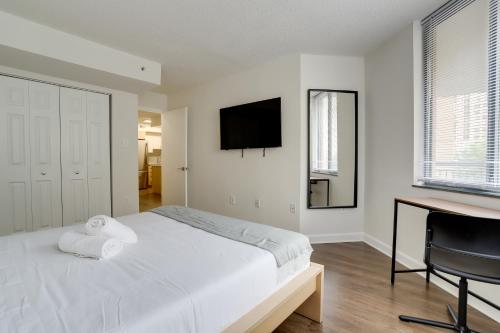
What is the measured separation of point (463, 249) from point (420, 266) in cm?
113

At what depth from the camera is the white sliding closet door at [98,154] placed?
3.46 m

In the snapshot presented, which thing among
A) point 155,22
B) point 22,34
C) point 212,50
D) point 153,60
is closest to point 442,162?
point 212,50

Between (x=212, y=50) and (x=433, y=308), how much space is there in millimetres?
3328

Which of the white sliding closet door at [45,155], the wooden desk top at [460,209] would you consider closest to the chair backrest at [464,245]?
the wooden desk top at [460,209]

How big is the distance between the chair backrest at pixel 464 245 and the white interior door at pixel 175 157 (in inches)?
148

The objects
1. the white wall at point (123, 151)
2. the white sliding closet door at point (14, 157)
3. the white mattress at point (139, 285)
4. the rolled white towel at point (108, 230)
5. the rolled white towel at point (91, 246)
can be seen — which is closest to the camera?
the white mattress at point (139, 285)

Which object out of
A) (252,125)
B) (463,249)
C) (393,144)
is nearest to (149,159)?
(252,125)

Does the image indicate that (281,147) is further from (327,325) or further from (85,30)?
(85,30)

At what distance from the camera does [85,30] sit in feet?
8.41

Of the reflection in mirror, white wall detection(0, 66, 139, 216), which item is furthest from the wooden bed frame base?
white wall detection(0, 66, 139, 216)

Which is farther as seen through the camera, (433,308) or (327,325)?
(433,308)

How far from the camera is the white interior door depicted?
4.46 metres

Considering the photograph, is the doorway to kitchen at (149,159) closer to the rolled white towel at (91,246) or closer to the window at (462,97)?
the rolled white towel at (91,246)

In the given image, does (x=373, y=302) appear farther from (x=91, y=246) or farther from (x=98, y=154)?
(x=98, y=154)
